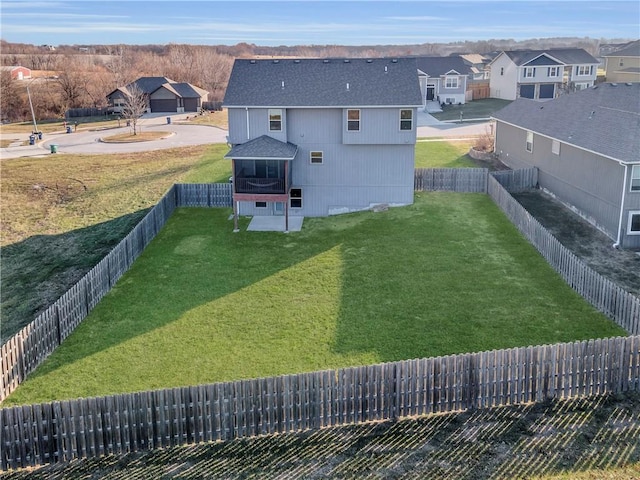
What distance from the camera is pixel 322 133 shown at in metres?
33.2

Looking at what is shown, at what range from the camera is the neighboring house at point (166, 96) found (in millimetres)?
82381

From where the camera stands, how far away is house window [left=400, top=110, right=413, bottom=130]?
3253 centimetres

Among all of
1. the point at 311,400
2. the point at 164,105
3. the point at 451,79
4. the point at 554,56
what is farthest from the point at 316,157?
the point at 554,56

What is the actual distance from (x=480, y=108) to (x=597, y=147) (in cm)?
5213

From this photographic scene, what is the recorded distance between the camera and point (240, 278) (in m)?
24.7

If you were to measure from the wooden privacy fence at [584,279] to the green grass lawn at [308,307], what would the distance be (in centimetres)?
42

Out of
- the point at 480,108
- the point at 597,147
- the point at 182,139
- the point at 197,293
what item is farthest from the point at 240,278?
the point at 480,108

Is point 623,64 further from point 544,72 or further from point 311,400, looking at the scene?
point 311,400

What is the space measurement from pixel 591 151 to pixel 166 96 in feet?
220

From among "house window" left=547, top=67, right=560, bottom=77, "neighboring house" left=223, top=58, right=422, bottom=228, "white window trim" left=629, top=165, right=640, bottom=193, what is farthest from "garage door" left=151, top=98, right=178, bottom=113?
"white window trim" left=629, top=165, right=640, bottom=193

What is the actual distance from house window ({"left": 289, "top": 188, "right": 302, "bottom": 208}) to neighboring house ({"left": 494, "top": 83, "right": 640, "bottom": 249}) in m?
15.0

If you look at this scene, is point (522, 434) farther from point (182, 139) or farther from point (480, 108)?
point (480, 108)

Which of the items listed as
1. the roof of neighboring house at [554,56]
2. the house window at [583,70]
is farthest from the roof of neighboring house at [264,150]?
the house window at [583,70]

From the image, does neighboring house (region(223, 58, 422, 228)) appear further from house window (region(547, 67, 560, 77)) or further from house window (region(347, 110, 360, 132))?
house window (region(547, 67, 560, 77))
